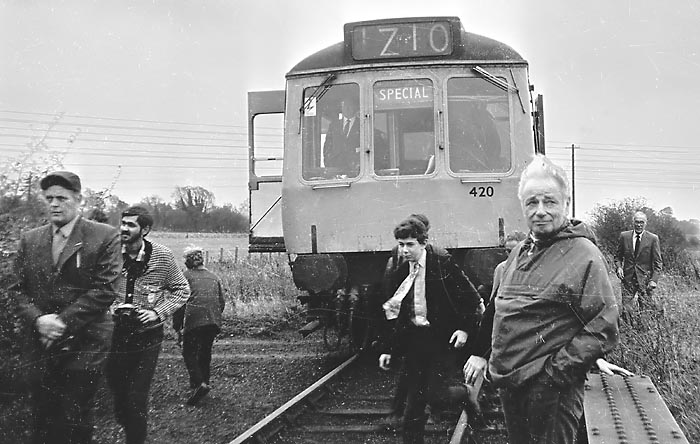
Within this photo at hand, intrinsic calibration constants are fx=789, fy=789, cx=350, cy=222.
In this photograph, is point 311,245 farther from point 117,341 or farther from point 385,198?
point 117,341

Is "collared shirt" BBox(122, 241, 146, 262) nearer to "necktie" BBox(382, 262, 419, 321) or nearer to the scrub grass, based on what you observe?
"necktie" BBox(382, 262, 419, 321)

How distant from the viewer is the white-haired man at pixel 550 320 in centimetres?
290

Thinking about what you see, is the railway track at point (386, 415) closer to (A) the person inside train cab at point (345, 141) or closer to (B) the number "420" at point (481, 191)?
(B) the number "420" at point (481, 191)

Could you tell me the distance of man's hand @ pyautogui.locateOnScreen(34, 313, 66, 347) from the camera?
384 cm

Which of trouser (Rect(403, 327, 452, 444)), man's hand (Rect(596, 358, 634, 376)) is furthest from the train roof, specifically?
man's hand (Rect(596, 358, 634, 376))

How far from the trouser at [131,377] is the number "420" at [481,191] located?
4.24 meters

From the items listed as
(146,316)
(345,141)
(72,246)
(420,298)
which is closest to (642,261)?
(345,141)

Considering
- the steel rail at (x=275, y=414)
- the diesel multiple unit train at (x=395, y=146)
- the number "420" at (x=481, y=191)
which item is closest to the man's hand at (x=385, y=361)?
the steel rail at (x=275, y=414)

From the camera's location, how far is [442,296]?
Answer: 192 inches

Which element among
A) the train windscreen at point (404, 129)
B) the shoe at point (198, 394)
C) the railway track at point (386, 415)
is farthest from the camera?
the train windscreen at point (404, 129)

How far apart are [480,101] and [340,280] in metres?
2.38

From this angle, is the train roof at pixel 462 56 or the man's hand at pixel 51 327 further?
the train roof at pixel 462 56

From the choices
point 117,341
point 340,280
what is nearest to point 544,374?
point 117,341

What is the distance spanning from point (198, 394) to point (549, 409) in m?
5.19
